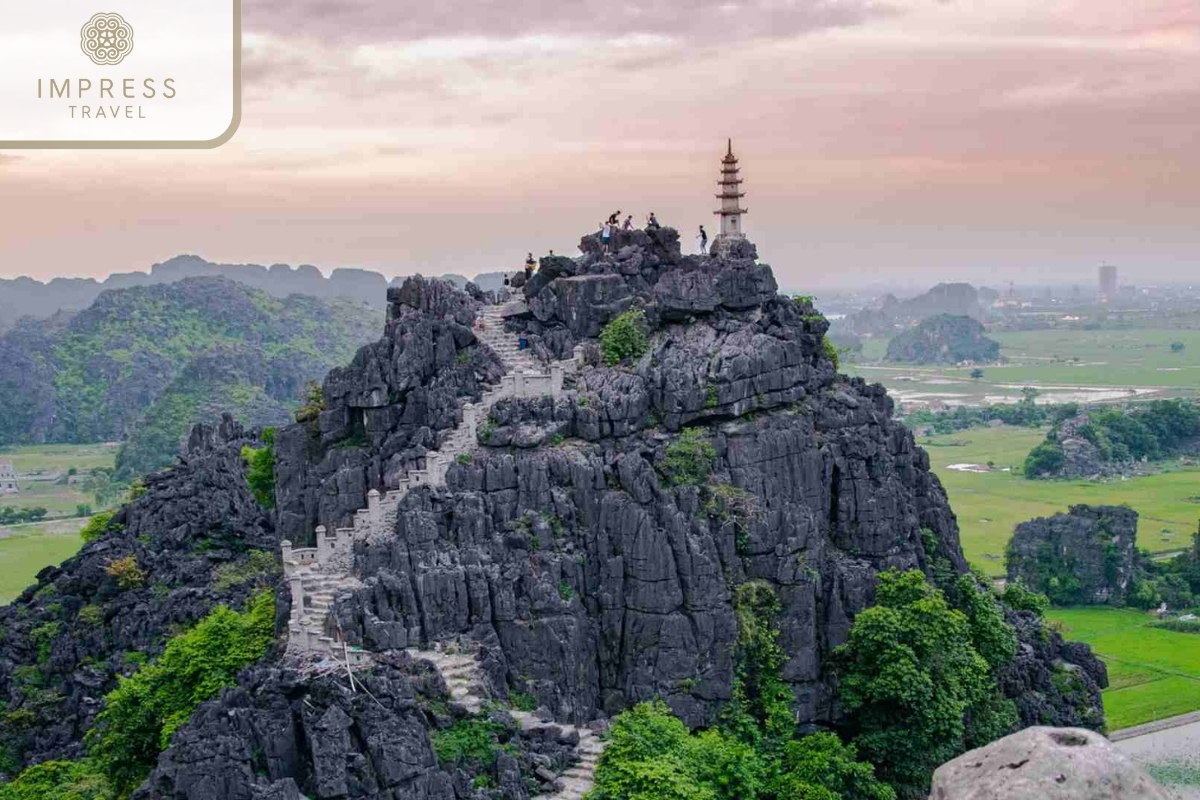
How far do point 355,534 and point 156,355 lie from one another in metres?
139

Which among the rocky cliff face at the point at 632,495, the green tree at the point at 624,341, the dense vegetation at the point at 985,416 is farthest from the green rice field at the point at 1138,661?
the dense vegetation at the point at 985,416

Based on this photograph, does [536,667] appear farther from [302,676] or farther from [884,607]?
[884,607]

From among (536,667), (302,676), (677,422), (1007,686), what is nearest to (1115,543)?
(1007,686)

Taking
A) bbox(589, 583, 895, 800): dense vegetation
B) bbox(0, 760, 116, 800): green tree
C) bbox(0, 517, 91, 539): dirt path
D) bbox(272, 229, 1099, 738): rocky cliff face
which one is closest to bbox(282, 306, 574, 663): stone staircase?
bbox(272, 229, 1099, 738): rocky cliff face

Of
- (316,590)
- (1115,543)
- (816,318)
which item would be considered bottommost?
(1115,543)

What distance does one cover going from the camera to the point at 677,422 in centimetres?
4600

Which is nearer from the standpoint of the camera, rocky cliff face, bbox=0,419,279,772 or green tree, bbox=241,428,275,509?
rocky cliff face, bbox=0,419,279,772

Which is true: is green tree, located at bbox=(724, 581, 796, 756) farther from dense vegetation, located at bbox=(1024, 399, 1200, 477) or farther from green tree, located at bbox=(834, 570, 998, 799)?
dense vegetation, located at bbox=(1024, 399, 1200, 477)

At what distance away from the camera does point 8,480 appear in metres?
142

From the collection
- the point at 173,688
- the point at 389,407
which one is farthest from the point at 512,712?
the point at 389,407

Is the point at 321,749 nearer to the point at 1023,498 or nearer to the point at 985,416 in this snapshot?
the point at 1023,498

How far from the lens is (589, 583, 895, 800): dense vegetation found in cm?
3806

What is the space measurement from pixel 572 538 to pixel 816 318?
13.1 metres

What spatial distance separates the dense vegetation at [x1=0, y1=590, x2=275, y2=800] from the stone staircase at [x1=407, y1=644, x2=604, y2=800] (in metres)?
5.39
